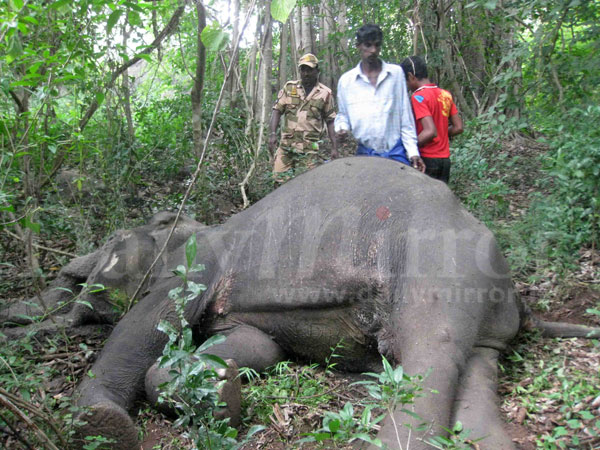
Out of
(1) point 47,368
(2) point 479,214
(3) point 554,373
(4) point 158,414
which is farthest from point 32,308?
(2) point 479,214

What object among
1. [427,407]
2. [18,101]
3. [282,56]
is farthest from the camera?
[282,56]

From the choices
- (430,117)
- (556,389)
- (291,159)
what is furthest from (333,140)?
(556,389)

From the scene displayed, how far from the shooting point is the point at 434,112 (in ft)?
15.1

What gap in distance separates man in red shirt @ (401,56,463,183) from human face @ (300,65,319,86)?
62.5 inches

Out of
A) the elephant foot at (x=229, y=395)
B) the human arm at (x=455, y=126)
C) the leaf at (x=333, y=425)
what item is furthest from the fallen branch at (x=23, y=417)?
the human arm at (x=455, y=126)

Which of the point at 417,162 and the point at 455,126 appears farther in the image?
the point at 455,126

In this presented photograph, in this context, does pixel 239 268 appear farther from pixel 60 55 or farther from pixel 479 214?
pixel 479 214

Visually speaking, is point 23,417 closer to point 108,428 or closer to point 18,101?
point 108,428

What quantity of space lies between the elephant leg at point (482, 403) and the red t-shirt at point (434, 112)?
207cm

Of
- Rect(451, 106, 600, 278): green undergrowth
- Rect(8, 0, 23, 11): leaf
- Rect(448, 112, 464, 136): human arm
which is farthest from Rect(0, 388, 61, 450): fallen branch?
Rect(448, 112, 464, 136): human arm

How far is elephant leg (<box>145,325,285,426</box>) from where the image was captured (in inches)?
113

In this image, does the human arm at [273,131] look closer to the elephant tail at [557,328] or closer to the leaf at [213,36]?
the elephant tail at [557,328]

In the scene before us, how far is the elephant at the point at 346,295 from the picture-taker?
8.73 ft

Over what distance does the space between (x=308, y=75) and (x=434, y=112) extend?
1.99 metres
